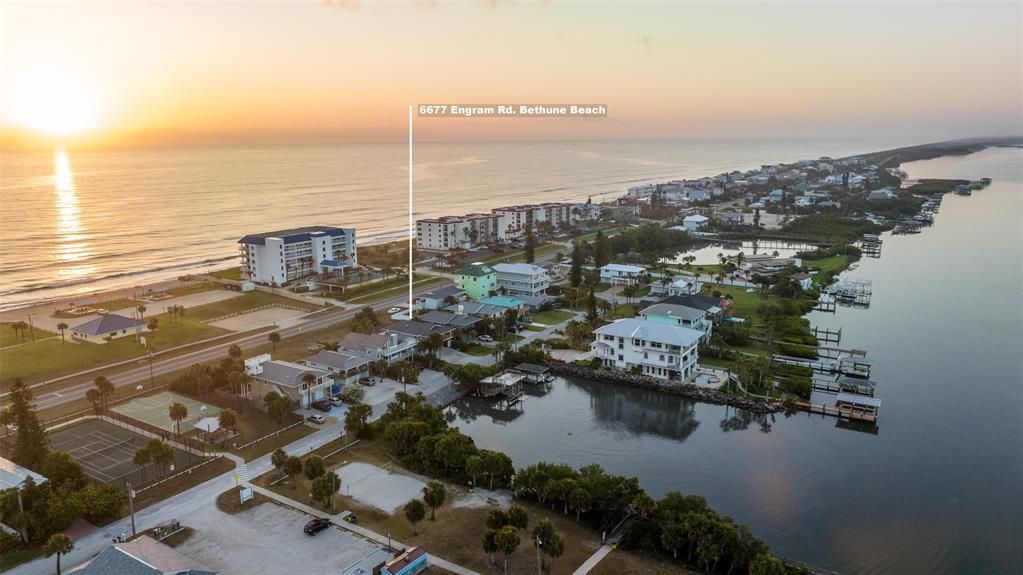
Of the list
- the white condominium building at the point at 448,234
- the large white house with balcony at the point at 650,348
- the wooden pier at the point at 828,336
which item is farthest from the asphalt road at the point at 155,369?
the wooden pier at the point at 828,336

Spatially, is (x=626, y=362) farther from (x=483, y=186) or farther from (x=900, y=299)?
(x=483, y=186)

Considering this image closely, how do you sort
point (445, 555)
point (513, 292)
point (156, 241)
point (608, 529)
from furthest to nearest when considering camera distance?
1. point (156, 241)
2. point (513, 292)
3. point (608, 529)
4. point (445, 555)

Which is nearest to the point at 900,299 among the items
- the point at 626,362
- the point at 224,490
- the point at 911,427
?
the point at 911,427

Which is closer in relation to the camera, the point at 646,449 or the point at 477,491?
the point at 477,491

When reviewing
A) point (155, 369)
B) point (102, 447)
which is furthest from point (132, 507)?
point (155, 369)

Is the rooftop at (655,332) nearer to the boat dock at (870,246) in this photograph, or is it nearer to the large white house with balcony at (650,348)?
the large white house with balcony at (650,348)
